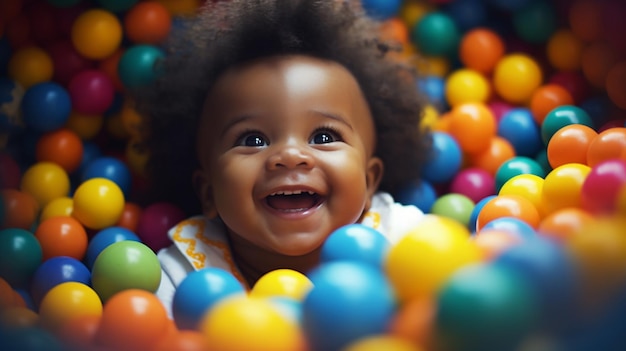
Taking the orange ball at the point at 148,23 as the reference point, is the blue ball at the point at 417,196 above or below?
below

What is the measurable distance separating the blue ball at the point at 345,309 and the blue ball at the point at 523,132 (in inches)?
31.9

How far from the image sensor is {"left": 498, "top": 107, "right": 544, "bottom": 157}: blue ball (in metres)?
1.35

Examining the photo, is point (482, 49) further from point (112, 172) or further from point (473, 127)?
point (112, 172)

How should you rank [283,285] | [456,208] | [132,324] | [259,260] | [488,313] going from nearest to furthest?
[488,313] < [132,324] < [283,285] < [259,260] < [456,208]

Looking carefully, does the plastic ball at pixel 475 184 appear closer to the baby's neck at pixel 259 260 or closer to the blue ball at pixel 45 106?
the baby's neck at pixel 259 260

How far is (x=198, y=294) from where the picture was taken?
2.38 ft

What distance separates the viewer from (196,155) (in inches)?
50.0

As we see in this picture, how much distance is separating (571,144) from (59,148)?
86 cm

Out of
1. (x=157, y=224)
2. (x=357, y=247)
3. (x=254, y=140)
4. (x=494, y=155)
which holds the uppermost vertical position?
(x=357, y=247)

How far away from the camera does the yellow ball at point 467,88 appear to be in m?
1.46

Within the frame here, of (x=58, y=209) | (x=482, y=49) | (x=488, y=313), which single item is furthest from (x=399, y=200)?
(x=488, y=313)

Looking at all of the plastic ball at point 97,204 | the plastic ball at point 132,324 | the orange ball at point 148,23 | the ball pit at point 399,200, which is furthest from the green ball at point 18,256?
the orange ball at point 148,23

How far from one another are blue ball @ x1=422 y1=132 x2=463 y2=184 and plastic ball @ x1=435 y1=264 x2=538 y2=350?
82 cm

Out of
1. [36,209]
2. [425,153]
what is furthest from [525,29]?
[36,209]
